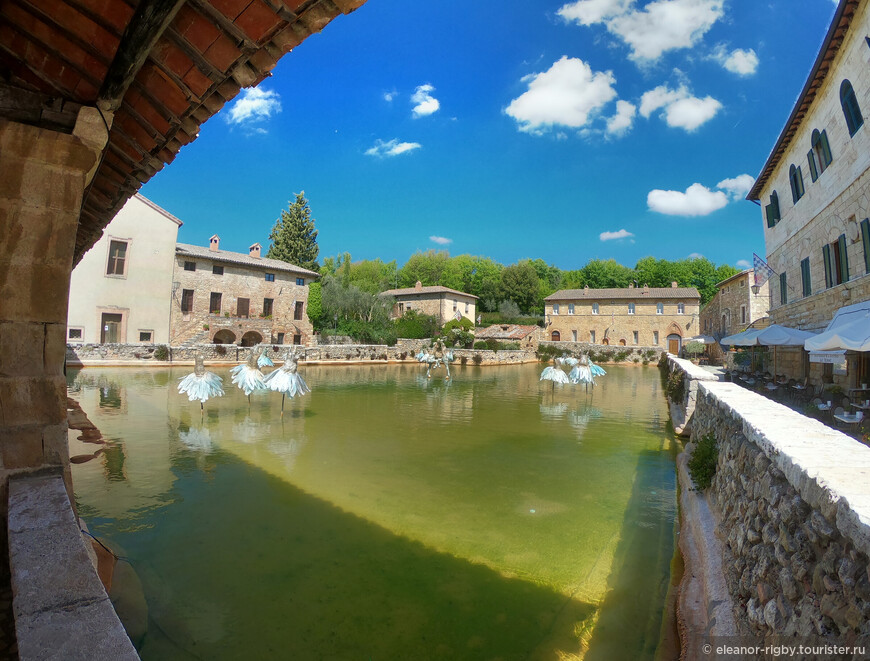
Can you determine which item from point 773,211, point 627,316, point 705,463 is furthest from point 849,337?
point 627,316

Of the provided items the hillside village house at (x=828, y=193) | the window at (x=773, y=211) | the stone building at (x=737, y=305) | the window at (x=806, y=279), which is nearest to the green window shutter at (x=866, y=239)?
the hillside village house at (x=828, y=193)

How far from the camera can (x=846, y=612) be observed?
2.00 metres

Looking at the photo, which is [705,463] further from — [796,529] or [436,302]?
[436,302]

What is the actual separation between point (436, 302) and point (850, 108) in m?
36.2

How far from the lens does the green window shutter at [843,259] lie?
10172 millimetres

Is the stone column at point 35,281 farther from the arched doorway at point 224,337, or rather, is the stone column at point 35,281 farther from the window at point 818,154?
the arched doorway at point 224,337

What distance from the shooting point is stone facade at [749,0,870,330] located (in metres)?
9.20

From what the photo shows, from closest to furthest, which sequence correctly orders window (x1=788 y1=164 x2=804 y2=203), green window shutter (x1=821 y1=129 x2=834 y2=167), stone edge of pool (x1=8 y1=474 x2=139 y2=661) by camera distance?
stone edge of pool (x1=8 y1=474 x2=139 y2=661), green window shutter (x1=821 y1=129 x2=834 y2=167), window (x1=788 y1=164 x2=804 y2=203)

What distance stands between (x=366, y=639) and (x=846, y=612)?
128 inches

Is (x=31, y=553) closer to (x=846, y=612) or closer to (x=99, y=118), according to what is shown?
(x=99, y=118)

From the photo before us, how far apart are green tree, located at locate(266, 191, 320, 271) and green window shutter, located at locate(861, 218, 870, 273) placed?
137ft

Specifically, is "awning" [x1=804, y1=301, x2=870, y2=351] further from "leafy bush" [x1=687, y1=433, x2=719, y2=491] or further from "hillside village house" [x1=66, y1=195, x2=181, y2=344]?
"hillside village house" [x1=66, y1=195, x2=181, y2=344]

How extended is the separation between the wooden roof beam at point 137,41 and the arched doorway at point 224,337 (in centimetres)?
3017

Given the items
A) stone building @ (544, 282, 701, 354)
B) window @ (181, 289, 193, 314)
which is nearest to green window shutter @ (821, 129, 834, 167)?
window @ (181, 289, 193, 314)
